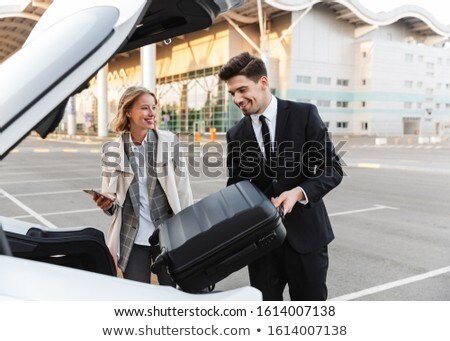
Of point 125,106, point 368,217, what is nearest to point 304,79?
point 368,217

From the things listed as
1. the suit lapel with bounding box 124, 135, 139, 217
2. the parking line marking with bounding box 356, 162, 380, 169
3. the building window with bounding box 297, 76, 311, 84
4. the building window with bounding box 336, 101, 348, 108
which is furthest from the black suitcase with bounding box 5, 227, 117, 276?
the building window with bounding box 336, 101, 348, 108

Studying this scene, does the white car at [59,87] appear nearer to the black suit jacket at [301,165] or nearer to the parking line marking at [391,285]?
the black suit jacket at [301,165]

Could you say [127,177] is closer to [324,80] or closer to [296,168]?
[296,168]

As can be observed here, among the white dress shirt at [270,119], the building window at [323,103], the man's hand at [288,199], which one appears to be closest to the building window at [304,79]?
the building window at [323,103]

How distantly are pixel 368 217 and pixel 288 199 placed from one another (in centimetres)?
552

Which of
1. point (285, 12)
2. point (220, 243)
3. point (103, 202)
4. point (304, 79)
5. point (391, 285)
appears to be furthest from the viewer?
point (304, 79)

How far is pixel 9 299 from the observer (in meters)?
1.13

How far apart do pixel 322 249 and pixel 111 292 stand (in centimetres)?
133

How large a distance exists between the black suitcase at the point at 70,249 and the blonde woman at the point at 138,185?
628mm

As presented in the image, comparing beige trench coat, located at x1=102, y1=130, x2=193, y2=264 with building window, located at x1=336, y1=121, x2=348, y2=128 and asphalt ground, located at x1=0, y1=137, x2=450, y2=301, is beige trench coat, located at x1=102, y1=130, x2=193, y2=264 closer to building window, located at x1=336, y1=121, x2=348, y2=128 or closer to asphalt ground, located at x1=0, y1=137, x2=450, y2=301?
asphalt ground, located at x1=0, y1=137, x2=450, y2=301

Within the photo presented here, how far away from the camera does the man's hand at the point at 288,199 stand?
6.18 ft

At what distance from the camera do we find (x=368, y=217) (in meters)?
7.00

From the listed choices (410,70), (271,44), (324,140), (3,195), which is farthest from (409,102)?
(324,140)

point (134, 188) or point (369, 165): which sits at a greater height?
point (134, 188)
